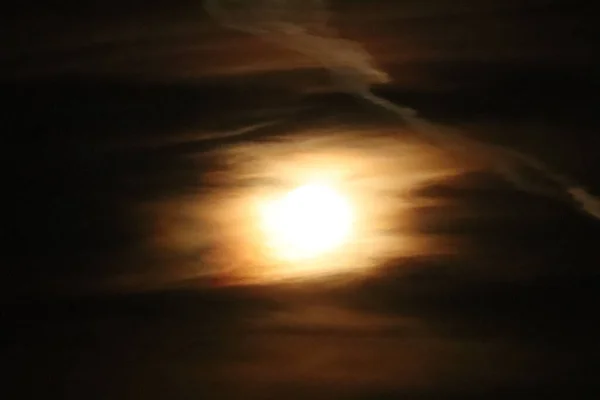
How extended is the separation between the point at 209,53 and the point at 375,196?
0.28m

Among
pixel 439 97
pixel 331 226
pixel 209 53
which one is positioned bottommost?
pixel 331 226

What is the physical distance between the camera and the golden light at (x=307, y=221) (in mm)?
795

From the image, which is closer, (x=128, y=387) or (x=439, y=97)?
(x=128, y=387)

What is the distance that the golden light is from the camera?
0.80 meters

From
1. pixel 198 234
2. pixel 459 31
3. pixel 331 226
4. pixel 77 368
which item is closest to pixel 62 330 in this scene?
pixel 77 368

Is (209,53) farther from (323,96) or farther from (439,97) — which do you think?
(439,97)

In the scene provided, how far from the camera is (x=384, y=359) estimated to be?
0.72m

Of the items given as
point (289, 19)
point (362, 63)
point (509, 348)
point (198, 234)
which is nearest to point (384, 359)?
point (509, 348)

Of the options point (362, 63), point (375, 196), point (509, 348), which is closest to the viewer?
point (509, 348)

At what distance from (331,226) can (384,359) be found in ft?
0.47

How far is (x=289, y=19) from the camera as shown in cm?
101

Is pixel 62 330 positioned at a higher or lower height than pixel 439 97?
lower

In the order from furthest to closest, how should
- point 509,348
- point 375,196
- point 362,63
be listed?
point 362,63 < point 375,196 < point 509,348

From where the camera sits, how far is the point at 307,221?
2.67 feet
